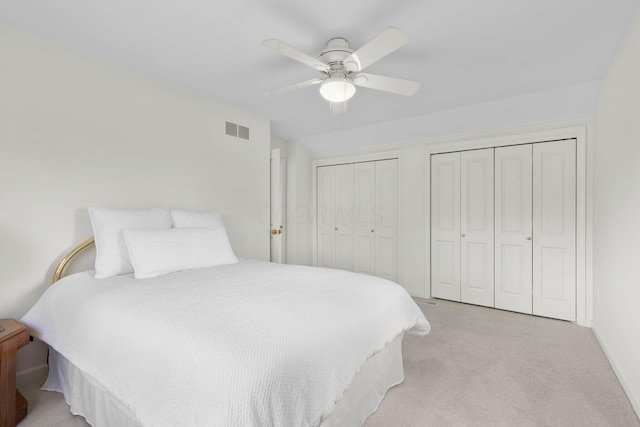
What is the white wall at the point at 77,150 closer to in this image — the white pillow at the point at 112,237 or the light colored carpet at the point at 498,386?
the white pillow at the point at 112,237

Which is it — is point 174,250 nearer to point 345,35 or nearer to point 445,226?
point 345,35

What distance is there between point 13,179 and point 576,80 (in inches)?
180

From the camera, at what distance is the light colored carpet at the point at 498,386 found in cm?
171

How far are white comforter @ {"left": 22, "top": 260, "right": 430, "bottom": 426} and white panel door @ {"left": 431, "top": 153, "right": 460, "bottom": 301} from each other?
83.1 inches

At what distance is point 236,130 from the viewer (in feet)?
11.9

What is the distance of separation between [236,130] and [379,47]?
2.28 m

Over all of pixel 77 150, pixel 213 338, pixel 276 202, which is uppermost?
pixel 77 150

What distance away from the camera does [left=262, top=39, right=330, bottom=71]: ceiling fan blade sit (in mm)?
1745

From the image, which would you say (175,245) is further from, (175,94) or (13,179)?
(175,94)

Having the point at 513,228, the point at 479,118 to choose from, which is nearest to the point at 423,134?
the point at 479,118

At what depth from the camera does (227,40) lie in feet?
7.27

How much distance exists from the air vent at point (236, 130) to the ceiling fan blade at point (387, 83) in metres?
1.83

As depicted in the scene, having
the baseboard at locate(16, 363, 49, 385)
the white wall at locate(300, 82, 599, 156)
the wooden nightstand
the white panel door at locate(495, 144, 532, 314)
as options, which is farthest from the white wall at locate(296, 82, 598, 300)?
the wooden nightstand

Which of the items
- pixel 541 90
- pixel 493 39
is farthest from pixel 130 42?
pixel 541 90
